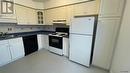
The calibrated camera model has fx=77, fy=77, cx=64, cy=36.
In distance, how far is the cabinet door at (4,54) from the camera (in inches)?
94.4

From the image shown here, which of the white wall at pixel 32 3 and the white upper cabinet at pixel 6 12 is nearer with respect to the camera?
A: the white upper cabinet at pixel 6 12

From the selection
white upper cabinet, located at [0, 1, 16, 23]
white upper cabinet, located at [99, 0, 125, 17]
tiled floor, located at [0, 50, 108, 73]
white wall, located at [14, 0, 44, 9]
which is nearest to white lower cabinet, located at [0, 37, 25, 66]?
tiled floor, located at [0, 50, 108, 73]

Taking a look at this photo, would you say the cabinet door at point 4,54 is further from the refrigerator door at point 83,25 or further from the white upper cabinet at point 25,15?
the refrigerator door at point 83,25

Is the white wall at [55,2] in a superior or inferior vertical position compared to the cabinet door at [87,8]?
superior

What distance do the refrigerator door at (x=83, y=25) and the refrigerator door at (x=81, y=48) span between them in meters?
0.16

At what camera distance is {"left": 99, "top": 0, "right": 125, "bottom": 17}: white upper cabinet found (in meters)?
1.85

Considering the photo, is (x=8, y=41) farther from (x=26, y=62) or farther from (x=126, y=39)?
(x=126, y=39)

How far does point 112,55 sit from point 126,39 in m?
0.66

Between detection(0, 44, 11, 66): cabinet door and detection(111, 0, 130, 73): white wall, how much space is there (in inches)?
127

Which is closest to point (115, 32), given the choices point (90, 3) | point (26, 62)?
point (90, 3)

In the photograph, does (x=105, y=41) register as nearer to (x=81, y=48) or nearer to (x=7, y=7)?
(x=81, y=48)

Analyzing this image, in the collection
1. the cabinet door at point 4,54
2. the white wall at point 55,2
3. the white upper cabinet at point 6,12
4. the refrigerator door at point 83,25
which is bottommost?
the cabinet door at point 4,54

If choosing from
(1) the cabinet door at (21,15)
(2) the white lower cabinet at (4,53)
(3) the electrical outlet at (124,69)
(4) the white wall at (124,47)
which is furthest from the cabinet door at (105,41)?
(1) the cabinet door at (21,15)

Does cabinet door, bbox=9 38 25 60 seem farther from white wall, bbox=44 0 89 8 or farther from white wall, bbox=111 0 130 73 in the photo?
white wall, bbox=111 0 130 73
